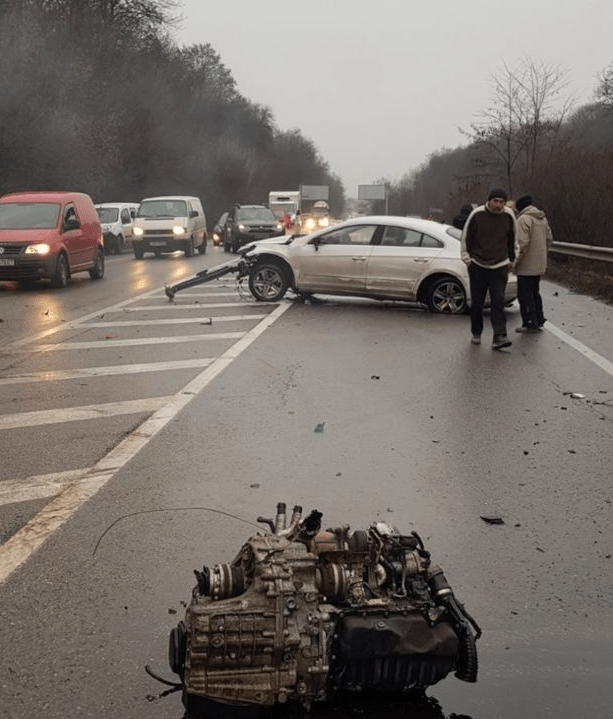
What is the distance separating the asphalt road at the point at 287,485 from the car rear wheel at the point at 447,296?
3256 mm

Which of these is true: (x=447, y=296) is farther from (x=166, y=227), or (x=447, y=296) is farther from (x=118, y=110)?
(x=118, y=110)

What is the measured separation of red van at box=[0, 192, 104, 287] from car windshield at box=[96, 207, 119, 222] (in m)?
13.6

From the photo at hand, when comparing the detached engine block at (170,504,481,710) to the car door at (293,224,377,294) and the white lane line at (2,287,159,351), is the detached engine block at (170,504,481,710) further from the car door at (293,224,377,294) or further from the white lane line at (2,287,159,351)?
the car door at (293,224,377,294)

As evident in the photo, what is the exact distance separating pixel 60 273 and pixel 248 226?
55.1ft

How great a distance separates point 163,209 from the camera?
3356 cm

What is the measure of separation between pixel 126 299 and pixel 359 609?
15.4m

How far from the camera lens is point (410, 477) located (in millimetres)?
5848

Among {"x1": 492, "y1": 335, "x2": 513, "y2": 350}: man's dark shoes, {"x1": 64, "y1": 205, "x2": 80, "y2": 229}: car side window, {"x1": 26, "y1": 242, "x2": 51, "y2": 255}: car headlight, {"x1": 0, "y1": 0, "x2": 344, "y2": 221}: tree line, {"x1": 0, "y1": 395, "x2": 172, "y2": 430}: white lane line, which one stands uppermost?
{"x1": 0, "y1": 0, "x2": 344, "y2": 221}: tree line

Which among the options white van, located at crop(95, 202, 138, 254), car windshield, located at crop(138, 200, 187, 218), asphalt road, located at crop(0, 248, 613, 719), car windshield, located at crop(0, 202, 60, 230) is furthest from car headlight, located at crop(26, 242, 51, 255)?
white van, located at crop(95, 202, 138, 254)

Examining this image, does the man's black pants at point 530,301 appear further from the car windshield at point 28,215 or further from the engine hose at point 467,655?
the car windshield at point 28,215

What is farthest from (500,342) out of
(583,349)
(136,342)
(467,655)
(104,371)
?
(467,655)

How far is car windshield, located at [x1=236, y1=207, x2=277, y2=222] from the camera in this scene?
122ft

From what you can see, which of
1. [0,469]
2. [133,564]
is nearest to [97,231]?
[0,469]

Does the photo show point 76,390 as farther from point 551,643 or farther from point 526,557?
point 551,643
